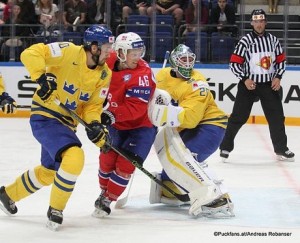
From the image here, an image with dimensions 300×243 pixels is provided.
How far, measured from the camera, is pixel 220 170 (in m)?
6.90

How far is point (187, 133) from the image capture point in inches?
211

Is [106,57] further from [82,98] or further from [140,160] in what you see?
[140,160]

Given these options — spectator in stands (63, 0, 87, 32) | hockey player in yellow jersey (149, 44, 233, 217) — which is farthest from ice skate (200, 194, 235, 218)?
spectator in stands (63, 0, 87, 32)

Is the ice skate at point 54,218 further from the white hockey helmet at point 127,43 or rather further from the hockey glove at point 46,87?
the white hockey helmet at point 127,43

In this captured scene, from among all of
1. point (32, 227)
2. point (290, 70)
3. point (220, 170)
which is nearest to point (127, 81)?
point (32, 227)

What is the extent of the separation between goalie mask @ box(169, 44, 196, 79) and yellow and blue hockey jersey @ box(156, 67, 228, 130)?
0.05 metres

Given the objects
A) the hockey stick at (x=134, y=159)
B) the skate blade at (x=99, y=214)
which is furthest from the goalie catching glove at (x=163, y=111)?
the skate blade at (x=99, y=214)

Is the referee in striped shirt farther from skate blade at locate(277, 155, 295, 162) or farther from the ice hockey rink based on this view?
the ice hockey rink

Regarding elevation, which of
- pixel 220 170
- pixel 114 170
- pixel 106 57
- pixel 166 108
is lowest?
pixel 220 170

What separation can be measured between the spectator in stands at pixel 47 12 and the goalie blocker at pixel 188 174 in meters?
5.65

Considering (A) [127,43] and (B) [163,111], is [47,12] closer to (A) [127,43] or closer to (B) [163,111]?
(A) [127,43]

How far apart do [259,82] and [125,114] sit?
2713 millimetres

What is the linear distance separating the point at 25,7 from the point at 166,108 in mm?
6020

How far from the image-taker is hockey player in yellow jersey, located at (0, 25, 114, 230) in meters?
4.56
